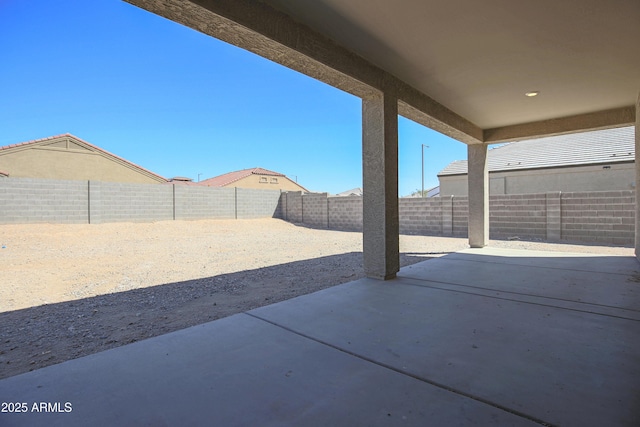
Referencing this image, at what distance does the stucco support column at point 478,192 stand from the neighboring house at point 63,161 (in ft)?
66.3

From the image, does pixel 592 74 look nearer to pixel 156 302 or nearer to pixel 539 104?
pixel 539 104

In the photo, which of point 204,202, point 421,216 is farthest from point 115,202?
point 421,216

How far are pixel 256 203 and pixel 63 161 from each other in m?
11.3

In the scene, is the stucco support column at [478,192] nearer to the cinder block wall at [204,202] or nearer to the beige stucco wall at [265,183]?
the cinder block wall at [204,202]

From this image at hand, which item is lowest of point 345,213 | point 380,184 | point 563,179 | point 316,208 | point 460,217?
point 460,217

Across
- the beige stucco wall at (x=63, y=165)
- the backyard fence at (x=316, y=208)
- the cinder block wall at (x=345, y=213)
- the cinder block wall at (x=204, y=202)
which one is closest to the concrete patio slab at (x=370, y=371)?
the backyard fence at (x=316, y=208)

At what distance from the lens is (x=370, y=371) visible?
1.92 metres

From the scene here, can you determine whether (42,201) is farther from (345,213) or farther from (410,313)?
(410,313)

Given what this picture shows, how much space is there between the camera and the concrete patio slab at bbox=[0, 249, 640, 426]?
1.51m

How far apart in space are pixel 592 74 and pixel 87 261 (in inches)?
397

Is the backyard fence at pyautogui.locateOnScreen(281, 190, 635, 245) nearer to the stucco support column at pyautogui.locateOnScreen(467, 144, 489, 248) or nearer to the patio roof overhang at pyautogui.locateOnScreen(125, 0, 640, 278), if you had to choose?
the stucco support column at pyautogui.locateOnScreen(467, 144, 489, 248)

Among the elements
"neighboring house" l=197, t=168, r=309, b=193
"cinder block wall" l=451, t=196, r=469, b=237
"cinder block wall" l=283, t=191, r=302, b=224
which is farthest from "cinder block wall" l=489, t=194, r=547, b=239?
"neighboring house" l=197, t=168, r=309, b=193

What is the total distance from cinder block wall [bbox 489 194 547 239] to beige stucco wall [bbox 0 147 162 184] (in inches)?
814

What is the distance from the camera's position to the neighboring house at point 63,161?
16.6m
